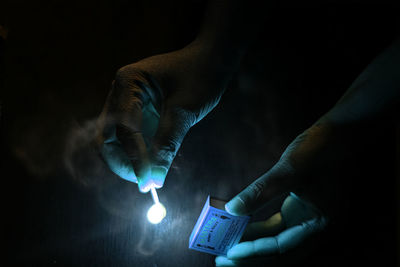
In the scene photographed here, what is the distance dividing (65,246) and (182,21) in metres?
1.31

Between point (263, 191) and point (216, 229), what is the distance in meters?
0.25

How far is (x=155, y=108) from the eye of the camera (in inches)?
52.0

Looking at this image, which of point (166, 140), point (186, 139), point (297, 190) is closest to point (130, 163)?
point (166, 140)

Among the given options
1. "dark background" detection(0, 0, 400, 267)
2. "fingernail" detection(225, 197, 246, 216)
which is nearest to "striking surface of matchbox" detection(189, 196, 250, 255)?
"fingernail" detection(225, 197, 246, 216)

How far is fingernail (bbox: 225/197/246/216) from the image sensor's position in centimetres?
104

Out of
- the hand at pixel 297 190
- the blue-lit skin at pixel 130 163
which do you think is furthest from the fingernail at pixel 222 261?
the blue-lit skin at pixel 130 163

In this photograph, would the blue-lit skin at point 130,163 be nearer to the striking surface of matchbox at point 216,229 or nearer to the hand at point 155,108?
the hand at point 155,108

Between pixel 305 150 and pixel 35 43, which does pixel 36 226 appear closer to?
pixel 35 43

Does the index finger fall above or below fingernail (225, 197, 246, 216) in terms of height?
below

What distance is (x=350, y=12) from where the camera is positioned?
1.61 m

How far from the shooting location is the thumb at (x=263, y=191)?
1.05m

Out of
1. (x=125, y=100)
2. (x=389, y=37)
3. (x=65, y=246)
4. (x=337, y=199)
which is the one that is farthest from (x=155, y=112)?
(x=389, y=37)

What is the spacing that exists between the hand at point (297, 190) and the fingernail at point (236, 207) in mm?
40

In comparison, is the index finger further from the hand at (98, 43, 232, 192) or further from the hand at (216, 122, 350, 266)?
the hand at (98, 43, 232, 192)
